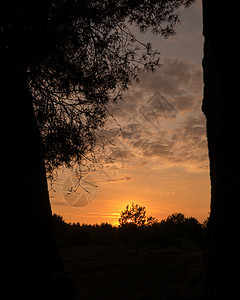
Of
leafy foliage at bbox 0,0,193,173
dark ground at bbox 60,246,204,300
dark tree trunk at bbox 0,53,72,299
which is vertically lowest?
dark ground at bbox 60,246,204,300

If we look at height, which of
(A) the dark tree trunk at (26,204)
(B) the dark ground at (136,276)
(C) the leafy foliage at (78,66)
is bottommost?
(B) the dark ground at (136,276)

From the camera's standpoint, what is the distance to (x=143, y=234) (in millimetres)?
36625

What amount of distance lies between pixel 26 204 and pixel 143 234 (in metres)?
34.0

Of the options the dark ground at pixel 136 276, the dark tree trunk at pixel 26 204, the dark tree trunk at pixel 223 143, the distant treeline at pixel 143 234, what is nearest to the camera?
the dark tree trunk at pixel 223 143

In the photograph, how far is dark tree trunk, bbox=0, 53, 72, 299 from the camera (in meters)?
4.25

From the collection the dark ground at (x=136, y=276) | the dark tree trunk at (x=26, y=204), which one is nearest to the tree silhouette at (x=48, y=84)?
A: the dark tree trunk at (x=26, y=204)

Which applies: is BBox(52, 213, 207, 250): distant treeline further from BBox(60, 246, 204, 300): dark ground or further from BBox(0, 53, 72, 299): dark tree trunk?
BBox(0, 53, 72, 299): dark tree trunk

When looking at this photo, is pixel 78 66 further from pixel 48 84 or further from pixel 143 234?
pixel 143 234

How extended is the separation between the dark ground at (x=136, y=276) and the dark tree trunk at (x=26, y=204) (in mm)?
9165

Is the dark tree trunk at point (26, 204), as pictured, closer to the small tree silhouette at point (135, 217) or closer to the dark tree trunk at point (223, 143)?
the dark tree trunk at point (223, 143)

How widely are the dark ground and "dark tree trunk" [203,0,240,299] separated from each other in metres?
10.7

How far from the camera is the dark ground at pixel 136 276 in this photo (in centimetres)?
1366

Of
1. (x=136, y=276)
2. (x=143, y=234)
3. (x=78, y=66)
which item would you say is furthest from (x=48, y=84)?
(x=143, y=234)

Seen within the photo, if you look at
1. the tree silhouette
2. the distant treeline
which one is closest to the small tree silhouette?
the distant treeline
